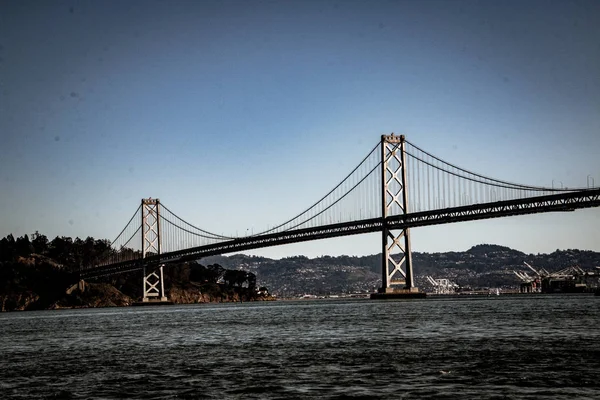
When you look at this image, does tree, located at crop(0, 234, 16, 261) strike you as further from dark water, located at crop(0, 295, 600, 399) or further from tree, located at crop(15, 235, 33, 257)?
dark water, located at crop(0, 295, 600, 399)

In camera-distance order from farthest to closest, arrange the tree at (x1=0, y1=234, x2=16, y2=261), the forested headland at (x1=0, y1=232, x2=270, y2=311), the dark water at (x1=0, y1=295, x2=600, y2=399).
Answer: the tree at (x1=0, y1=234, x2=16, y2=261) < the forested headland at (x1=0, y1=232, x2=270, y2=311) < the dark water at (x1=0, y1=295, x2=600, y2=399)

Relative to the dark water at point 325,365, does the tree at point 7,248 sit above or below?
above

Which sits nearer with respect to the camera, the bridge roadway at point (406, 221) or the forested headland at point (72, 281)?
the bridge roadway at point (406, 221)

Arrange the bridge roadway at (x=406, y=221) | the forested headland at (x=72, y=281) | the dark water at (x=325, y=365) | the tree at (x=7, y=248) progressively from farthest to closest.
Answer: the tree at (x=7, y=248), the forested headland at (x=72, y=281), the bridge roadway at (x=406, y=221), the dark water at (x=325, y=365)

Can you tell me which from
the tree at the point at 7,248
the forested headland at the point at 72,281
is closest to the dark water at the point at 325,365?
the forested headland at the point at 72,281

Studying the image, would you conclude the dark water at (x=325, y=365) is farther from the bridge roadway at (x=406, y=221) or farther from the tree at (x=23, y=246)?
the tree at (x=23, y=246)

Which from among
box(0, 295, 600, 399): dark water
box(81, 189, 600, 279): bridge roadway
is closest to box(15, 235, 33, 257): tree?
box(81, 189, 600, 279): bridge roadway

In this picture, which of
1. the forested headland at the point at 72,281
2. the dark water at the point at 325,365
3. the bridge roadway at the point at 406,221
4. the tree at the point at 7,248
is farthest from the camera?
the tree at the point at 7,248

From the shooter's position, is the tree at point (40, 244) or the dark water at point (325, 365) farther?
the tree at point (40, 244)

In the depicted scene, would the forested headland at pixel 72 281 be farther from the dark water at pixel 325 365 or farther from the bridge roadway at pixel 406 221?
the dark water at pixel 325 365

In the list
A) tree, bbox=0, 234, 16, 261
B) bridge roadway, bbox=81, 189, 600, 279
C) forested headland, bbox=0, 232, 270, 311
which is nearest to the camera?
bridge roadway, bbox=81, 189, 600, 279

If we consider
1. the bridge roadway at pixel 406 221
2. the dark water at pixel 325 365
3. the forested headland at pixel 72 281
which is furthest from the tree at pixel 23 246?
the dark water at pixel 325 365

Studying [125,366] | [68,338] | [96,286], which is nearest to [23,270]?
[96,286]

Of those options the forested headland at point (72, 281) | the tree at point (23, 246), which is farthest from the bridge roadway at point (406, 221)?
the tree at point (23, 246)
